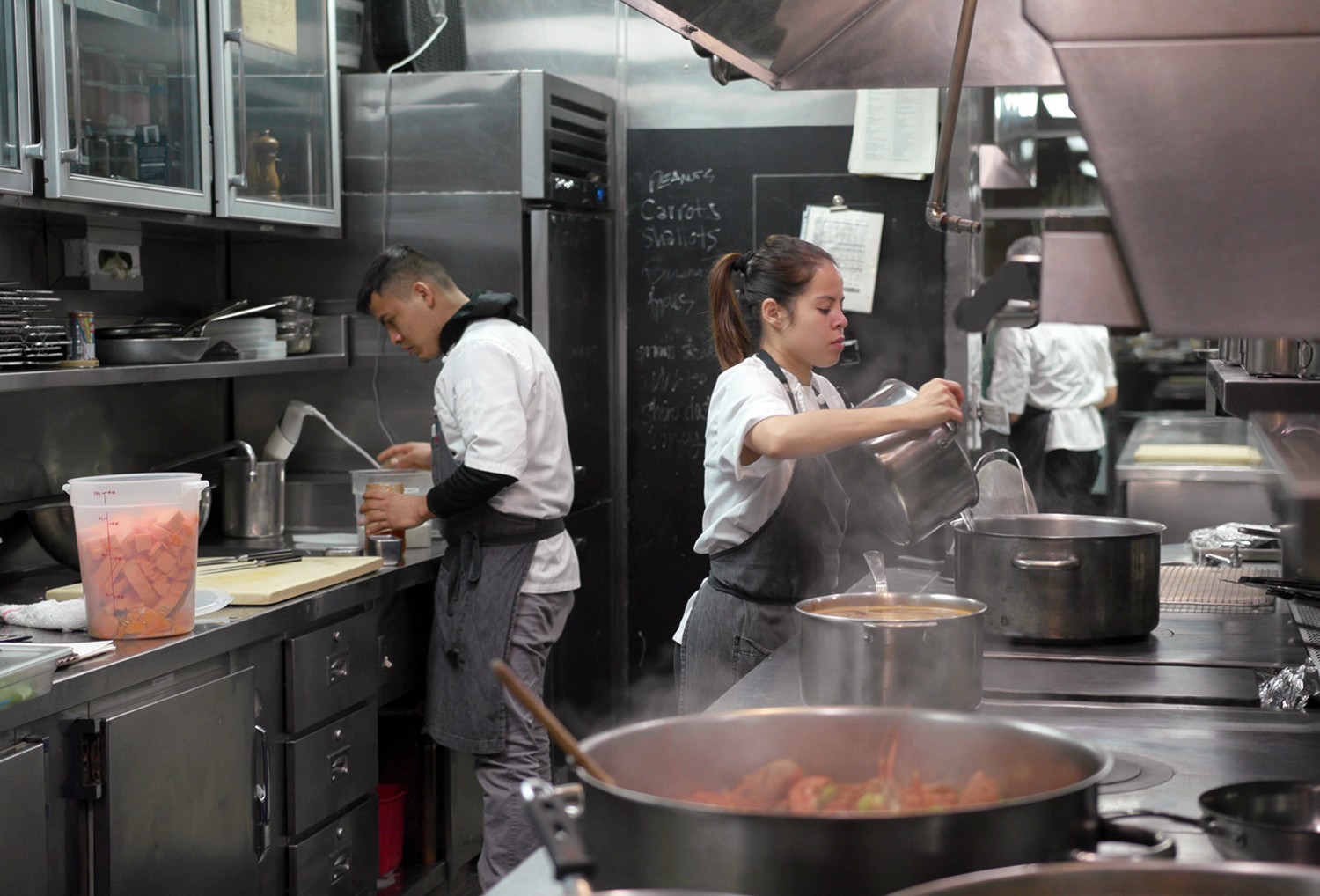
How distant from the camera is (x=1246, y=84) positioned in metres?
1.08

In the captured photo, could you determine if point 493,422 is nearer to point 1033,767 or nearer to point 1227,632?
point 1227,632

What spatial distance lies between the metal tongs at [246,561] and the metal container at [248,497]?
38 centimetres

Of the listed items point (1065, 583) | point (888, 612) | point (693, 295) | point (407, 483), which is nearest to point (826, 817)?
point (888, 612)

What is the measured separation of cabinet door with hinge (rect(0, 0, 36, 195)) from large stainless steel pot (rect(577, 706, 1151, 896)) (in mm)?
2178

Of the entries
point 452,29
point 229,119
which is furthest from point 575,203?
point 229,119

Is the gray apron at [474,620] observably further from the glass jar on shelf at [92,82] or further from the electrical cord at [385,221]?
the glass jar on shelf at [92,82]

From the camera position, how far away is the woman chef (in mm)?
2766

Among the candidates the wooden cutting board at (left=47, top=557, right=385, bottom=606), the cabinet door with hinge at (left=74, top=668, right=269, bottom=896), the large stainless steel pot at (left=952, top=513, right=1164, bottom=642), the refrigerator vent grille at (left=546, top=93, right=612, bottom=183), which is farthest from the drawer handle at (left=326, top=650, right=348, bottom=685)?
the refrigerator vent grille at (left=546, top=93, right=612, bottom=183)

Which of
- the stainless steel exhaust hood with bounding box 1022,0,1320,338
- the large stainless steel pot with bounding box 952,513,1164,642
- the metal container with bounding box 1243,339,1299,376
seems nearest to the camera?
the stainless steel exhaust hood with bounding box 1022,0,1320,338

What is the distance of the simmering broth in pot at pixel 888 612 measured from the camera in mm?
1913

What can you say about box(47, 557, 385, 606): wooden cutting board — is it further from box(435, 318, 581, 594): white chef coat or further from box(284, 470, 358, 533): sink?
box(284, 470, 358, 533): sink

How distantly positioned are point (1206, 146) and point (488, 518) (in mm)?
2614

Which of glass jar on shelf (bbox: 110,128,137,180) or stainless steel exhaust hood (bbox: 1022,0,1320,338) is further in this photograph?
glass jar on shelf (bbox: 110,128,137,180)

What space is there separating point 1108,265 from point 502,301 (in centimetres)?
256
